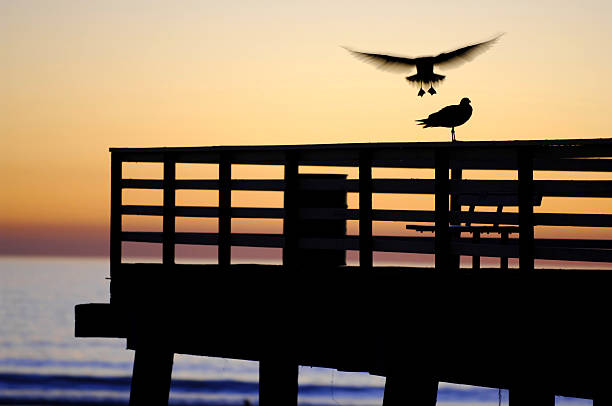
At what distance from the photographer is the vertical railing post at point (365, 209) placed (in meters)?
11.3

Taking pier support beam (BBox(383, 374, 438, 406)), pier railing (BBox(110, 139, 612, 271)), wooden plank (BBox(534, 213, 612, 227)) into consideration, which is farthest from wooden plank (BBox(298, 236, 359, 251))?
wooden plank (BBox(534, 213, 612, 227))

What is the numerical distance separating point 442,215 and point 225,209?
285 cm

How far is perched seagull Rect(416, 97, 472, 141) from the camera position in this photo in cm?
1392

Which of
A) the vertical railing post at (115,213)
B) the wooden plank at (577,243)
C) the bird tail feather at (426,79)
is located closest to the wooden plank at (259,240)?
the vertical railing post at (115,213)

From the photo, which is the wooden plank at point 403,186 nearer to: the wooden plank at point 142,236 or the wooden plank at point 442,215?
the wooden plank at point 442,215

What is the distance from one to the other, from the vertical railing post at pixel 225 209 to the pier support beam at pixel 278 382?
1.34 meters

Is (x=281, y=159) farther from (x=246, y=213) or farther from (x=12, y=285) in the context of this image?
(x=12, y=285)

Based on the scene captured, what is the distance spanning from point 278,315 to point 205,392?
37350 mm

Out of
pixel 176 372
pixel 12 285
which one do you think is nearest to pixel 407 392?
pixel 176 372

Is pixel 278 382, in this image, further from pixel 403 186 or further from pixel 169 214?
pixel 403 186

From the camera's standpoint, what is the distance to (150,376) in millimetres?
13375

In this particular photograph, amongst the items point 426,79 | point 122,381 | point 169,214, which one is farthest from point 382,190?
point 122,381

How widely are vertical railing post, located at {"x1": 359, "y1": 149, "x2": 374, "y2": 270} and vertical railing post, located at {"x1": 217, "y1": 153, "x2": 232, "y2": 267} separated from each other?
1841 mm

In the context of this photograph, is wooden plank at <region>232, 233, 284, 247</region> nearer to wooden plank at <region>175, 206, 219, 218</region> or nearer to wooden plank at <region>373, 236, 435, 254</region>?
wooden plank at <region>175, 206, 219, 218</region>
